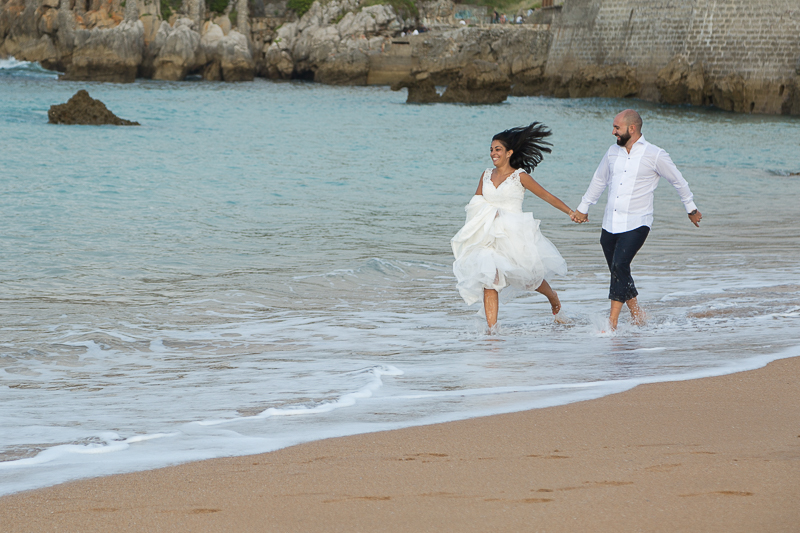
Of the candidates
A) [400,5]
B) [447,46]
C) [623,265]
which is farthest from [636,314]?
[400,5]

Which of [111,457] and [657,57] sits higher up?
[657,57]

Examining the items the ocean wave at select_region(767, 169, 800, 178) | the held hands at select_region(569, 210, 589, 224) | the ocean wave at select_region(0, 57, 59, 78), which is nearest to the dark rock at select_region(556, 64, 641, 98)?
the ocean wave at select_region(767, 169, 800, 178)

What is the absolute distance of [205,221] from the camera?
11.7 metres

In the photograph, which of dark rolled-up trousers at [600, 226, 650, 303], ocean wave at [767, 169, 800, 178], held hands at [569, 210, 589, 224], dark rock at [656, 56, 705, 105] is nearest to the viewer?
dark rolled-up trousers at [600, 226, 650, 303]

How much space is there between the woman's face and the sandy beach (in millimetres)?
2548

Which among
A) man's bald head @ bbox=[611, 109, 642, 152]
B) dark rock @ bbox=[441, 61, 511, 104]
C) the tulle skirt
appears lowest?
the tulle skirt

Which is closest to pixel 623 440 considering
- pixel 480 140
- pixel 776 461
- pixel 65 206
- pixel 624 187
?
pixel 776 461

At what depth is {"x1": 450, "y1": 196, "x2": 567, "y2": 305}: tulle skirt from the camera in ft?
18.7

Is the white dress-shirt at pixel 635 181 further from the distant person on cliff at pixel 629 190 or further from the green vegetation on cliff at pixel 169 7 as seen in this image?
the green vegetation on cliff at pixel 169 7

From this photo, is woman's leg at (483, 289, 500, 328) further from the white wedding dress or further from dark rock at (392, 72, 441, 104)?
dark rock at (392, 72, 441, 104)

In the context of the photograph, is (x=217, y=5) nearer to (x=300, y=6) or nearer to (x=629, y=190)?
(x=300, y=6)

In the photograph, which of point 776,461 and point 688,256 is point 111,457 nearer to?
point 776,461

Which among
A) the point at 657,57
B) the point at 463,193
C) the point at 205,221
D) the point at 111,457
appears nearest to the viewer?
the point at 111,457

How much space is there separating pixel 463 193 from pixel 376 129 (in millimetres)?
14785
